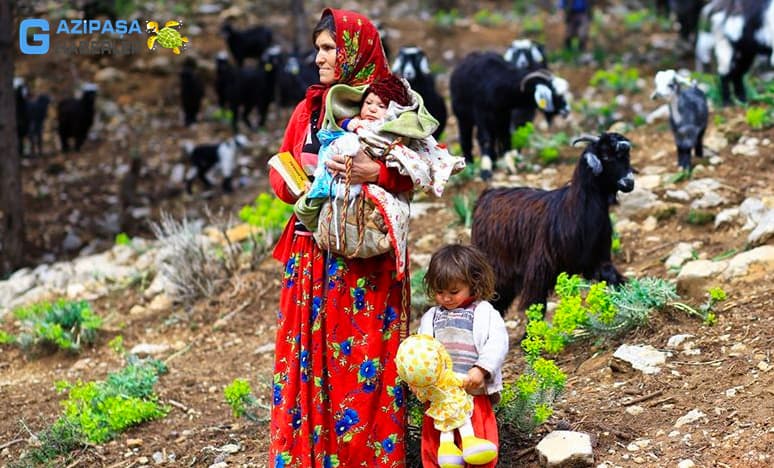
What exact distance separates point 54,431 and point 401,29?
13.4 meters

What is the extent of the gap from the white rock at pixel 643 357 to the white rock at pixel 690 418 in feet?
1.61

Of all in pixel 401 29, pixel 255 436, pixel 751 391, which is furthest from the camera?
pixel 401 29

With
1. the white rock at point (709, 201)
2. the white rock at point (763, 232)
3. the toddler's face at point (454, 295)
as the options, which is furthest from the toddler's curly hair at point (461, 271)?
the white rock at point (709, 201)

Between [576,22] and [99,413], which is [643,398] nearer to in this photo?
[99,413]

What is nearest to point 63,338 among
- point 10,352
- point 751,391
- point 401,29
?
point 10,352

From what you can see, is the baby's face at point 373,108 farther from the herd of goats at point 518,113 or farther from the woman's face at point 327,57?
the herd of goats at point 518,113

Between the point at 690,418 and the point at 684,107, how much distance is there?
3.85m

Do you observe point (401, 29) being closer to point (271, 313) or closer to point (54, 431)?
point (271, 313)

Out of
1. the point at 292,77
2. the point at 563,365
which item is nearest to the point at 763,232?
the point at 563,365

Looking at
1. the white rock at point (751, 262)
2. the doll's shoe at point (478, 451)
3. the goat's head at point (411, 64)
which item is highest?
the goat's head at point (411, 64)

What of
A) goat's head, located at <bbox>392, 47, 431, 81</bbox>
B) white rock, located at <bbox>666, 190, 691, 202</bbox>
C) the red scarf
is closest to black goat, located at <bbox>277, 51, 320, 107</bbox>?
goat's head, located at <bbox>392, 47, 431, 81</bbox>

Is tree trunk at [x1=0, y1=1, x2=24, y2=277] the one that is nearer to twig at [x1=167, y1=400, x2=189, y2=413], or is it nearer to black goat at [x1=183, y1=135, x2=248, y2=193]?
black goat at [x1=183, y1=135, x2=248, y2=193]

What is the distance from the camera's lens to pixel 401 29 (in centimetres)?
1772

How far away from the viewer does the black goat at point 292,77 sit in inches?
547
